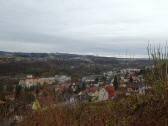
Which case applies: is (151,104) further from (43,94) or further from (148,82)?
(43,94)

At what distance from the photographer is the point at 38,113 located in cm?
571

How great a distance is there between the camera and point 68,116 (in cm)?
555

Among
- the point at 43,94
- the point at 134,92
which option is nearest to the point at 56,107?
the point at 43,94

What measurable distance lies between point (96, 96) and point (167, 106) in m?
1.75

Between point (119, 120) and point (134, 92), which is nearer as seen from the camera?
point (119, 120)

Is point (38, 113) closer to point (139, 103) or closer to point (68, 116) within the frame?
point (68, 116)

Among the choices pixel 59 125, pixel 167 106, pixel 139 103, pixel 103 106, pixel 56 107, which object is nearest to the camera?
pixel 59 125

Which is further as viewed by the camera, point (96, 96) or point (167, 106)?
point (96, 96)

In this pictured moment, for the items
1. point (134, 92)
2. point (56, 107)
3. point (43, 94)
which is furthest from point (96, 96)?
point (56, 107)

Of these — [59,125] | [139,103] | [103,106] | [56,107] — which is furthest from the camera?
[139,103]

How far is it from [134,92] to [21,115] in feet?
8.30

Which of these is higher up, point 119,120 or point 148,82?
point 148,82

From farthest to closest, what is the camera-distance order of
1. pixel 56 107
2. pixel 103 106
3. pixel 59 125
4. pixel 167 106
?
1. pixel 103 106
2. pixel 167 106
3. pixel 56 107
4. pixel 59 125

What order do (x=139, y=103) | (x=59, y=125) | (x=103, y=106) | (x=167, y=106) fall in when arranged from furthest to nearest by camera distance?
(x=139, y=103), (x=103, y=106), (x=167, y=106), (x=59, y=125)
